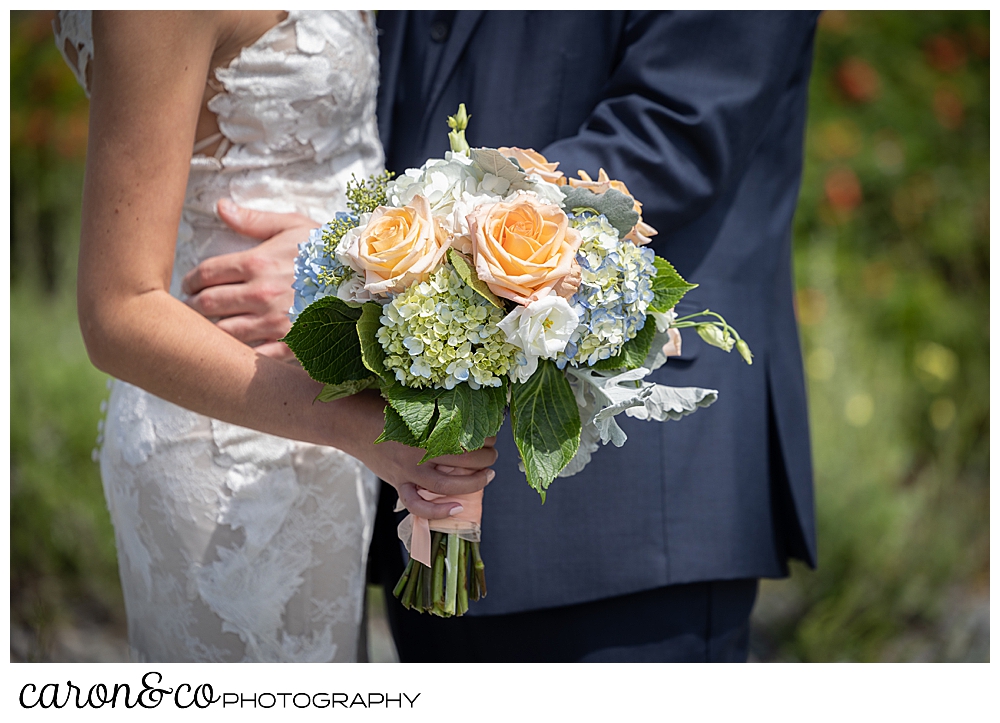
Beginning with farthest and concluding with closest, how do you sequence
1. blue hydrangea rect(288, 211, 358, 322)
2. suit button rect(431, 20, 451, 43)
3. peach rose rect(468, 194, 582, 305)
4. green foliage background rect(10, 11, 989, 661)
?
green foliage background rect(10, 11, 989, 661) → suit button rect(431, 20, 451, 43) → blue hydrangea rect(288, 211, 358, 322) → peach rose rect(468, 194, 582, 305)

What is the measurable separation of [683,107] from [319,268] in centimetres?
73

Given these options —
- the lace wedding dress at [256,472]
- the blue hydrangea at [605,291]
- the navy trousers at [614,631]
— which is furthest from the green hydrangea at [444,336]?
the navy trousers at [614,631]

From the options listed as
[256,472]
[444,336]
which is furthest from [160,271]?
[444,336]

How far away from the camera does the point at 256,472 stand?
1.64 m

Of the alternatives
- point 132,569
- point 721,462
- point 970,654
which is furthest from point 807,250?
point 132,569

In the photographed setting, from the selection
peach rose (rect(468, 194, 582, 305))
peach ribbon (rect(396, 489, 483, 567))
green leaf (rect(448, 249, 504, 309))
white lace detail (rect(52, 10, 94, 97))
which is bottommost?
→ peach ribbon (rect(396, 489, 483, 567))

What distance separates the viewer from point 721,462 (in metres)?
1.70

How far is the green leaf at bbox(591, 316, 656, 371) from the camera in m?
1.28

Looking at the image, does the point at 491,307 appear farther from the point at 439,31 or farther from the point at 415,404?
the point at 439,31

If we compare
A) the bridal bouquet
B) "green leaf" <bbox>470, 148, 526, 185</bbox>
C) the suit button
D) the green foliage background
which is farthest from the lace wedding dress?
the green foliage background

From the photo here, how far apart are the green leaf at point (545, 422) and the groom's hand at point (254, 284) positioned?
52 centimetres

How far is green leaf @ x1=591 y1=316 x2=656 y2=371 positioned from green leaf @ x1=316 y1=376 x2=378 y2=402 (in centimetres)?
35

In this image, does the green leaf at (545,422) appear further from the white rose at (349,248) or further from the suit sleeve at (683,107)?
the suit sleeve at (683,107)

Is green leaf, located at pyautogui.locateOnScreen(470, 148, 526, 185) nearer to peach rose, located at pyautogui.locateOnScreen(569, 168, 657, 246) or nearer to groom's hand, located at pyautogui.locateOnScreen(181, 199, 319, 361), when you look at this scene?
peach rose, located at pyautogui.locateOnScreen(569, 168, 657, 246)
